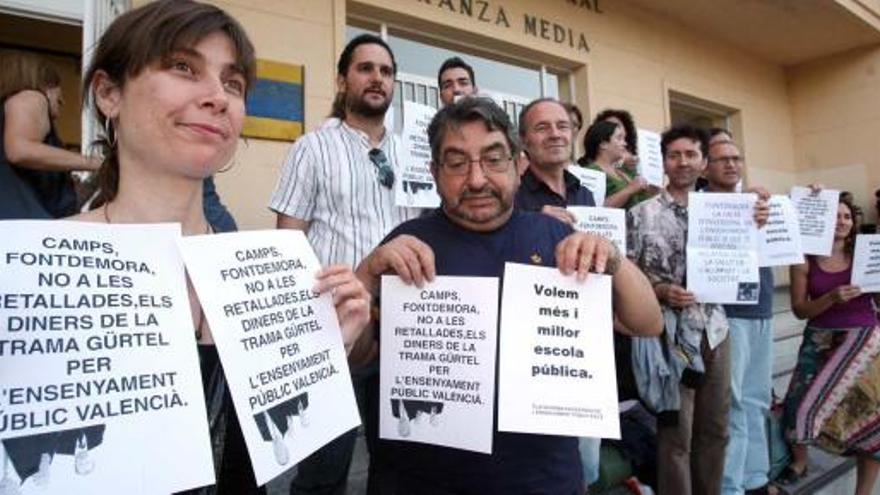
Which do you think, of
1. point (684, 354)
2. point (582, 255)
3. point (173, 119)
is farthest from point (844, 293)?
Answer: point (173, 119)

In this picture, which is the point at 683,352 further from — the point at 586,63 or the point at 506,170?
the point at 586,63

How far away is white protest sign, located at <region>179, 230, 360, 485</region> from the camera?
3.29 feet

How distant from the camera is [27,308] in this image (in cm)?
83

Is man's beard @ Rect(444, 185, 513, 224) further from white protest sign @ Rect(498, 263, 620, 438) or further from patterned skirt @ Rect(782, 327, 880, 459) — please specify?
patterned skirt @ Rect(782, 327, 880, 459)

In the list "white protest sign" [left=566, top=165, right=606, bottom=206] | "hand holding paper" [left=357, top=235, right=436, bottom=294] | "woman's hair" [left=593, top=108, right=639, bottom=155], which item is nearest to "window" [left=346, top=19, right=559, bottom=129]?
"woman's hair" [left=593, top=108, right=639, bottom=155]

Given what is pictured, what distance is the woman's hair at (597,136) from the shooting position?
12.0 feet

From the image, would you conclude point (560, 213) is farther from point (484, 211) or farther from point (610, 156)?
point (610, 156)

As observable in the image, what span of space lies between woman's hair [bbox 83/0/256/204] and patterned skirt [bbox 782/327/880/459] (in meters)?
4.17

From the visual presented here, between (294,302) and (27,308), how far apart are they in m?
0.44

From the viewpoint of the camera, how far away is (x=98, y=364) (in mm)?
881

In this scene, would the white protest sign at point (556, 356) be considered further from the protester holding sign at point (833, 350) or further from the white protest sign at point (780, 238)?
the protester holding sign at point (833, 350)

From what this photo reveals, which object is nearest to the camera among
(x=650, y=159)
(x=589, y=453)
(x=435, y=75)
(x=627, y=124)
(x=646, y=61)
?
(x=589, y=453)

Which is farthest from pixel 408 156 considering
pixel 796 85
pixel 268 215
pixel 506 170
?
pixel 796 85

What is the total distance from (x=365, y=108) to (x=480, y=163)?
102cm
